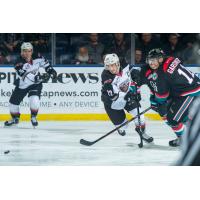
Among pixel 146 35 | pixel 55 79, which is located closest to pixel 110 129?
pixel 55 79

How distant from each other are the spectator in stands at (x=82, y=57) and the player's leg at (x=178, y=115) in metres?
0.76

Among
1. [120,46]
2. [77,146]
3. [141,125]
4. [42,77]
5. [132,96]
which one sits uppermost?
[120,46]

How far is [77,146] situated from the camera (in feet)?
10.3

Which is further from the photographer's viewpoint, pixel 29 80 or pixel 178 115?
pixel 29 80

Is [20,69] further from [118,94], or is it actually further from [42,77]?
[118,94]

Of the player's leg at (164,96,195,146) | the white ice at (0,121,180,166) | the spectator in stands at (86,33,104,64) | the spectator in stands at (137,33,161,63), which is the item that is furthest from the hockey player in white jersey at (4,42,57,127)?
the player's leg at (164,96,195,146)

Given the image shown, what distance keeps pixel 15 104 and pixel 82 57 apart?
26.5 inches

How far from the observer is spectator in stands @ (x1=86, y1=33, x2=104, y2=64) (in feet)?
10.0

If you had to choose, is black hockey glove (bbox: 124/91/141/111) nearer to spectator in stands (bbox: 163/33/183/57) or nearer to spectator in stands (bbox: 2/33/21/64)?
spectator in stands (bbox: 163/33/183/57)

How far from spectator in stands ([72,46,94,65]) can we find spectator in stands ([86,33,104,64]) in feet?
0.09

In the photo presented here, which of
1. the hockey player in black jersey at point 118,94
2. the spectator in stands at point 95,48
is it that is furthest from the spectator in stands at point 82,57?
the hockey player in black jersey at point 118,94

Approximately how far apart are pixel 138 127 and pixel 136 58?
568 mm

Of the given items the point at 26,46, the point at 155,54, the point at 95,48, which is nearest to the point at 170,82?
the point at 155,54

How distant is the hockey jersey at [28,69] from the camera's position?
3.13m
